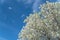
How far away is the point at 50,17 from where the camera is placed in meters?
45.6

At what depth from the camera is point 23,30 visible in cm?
5031

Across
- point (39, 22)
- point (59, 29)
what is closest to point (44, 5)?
point (39, 22)

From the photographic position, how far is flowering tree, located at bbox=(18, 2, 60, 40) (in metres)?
44.4

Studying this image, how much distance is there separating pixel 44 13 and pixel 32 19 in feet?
10.3

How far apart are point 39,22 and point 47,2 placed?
16.4ft

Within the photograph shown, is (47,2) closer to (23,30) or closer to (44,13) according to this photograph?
(44,13)

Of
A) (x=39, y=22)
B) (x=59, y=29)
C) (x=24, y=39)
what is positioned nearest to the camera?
(x=59, y=29)

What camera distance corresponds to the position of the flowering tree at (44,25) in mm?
44438

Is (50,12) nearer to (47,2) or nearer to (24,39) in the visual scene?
(47,2)

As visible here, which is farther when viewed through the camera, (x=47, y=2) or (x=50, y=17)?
(x=47, y=2)

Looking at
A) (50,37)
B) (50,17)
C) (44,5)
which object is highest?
(44,5)

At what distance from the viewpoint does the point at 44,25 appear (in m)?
46.1

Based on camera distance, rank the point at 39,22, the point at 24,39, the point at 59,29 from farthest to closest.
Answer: the point at 24,39 → the point at 39,22 → the point at 59,29

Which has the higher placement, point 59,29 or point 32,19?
point 32,19
